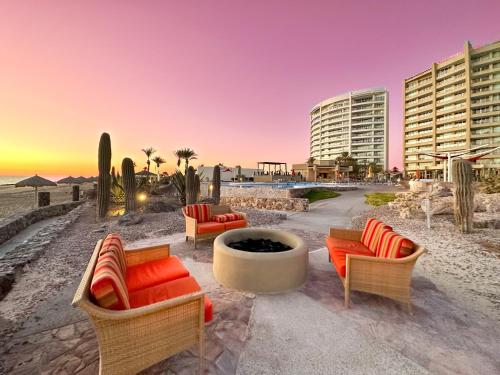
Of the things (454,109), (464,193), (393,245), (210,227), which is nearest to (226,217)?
(210,227)

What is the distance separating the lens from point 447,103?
4594 cm

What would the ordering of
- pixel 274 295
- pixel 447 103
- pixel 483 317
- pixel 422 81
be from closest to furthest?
1. pixel 483 317
2. pixel 274 295
3. pixel 447 103
4. pixel 422 81

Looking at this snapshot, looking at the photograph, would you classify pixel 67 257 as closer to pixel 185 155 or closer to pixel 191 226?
pixel 191 226

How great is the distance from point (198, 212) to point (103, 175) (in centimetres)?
511

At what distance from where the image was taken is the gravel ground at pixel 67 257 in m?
2.86

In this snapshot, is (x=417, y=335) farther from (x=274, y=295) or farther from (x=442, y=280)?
(x=442, y=280)

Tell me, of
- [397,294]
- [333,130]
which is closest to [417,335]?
[397,294]

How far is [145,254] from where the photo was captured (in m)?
3.07

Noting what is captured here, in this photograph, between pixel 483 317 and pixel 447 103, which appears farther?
pixel 447 103

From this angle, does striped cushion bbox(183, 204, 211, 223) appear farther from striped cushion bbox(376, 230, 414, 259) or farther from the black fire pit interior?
striped cushion bbox(376, 230, 414, 259)

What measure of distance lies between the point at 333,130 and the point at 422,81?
28.8 meters

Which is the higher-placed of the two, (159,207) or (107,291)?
(107,291)

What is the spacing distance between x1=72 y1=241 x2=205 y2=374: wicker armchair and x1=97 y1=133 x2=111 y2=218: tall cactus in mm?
7434

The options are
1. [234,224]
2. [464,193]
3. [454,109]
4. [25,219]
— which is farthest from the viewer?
[454,109]
